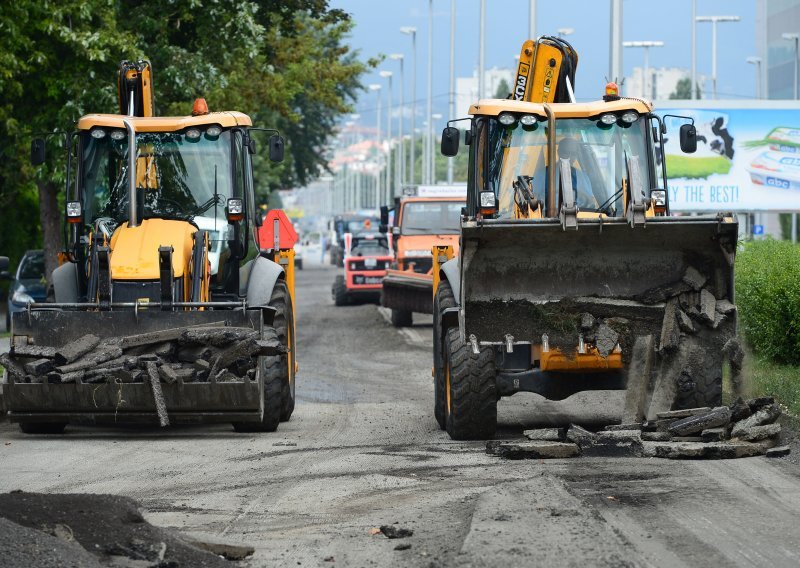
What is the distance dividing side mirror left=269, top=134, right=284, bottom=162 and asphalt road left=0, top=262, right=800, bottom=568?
2.67 meters

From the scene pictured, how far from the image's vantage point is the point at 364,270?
110ft

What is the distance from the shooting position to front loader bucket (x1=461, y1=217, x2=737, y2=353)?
447 inches

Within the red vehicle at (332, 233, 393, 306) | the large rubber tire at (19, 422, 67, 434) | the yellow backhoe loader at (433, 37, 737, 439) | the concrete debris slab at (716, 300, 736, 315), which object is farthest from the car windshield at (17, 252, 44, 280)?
the concrete debris slab at (716, 300, 736, 315)

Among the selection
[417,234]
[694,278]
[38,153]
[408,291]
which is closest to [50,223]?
[408,291]

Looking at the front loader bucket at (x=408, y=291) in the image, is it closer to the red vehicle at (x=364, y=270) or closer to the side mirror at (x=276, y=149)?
the red vehicle at (x=364, y=270)

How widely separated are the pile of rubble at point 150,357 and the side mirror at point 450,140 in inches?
104

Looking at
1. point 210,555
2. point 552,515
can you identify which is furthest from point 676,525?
point 210,555

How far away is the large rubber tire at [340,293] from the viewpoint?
34.1 metres

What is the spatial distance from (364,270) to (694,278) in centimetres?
2226

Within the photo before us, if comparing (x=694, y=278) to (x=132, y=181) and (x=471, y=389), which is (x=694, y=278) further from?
(x=132, y=181)

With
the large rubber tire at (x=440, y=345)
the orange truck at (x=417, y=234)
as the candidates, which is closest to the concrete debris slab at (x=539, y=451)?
the large rubber tire at (x=440, y=345)

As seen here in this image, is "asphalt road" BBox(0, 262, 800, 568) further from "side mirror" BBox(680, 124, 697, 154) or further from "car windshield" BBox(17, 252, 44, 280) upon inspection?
"car windshield" BBox(17, 252, 44, 280)

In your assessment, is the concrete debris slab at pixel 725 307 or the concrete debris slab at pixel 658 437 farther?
the concrete debris slab at pixel 725 307

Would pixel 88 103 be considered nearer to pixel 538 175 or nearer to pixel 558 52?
pixel 558 52
